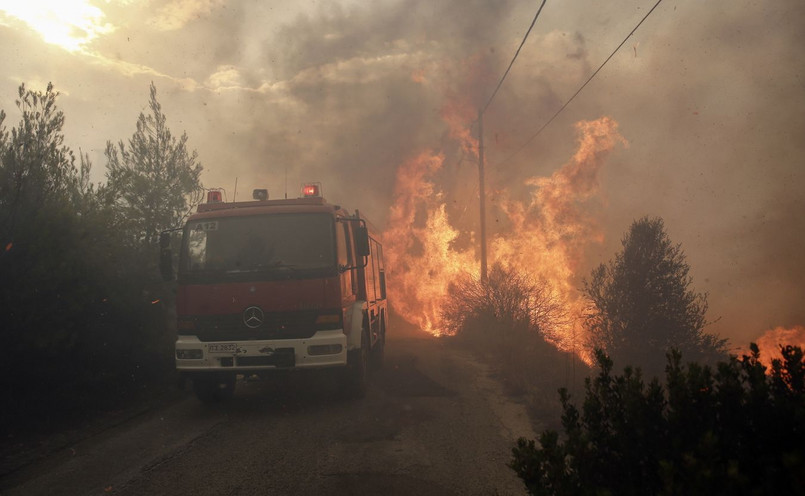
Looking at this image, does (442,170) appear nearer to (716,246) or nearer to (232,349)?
(232,349)

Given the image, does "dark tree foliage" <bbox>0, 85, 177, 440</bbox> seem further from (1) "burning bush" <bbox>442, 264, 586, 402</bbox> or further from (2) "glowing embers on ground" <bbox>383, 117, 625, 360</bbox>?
(2) "glowing embers on ground" <bbox>383, 117, 625, 360</bbox>

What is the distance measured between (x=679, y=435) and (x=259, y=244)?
652 cm

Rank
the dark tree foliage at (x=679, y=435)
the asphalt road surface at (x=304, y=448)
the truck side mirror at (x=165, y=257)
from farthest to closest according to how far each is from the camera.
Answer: the truck side mirror at (x=165, y=257) → the asphalt road surface at (x=304, y=448) → the dark tree foliage at (x=679, y=435)

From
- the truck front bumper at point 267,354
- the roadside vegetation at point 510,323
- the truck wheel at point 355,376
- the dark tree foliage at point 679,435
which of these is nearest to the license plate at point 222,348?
the truck front bumper at point 267,354

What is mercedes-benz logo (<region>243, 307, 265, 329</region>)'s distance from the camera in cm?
780

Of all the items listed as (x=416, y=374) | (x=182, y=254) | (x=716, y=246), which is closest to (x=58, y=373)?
(x=182, y=254)

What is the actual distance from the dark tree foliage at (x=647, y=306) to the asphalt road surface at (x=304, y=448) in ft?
43.6

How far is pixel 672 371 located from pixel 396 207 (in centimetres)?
2507

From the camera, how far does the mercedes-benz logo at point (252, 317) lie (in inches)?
307

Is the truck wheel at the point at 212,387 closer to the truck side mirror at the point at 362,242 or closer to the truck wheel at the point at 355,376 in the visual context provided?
the truck wheel at the point at 355,376

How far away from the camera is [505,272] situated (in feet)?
59.8

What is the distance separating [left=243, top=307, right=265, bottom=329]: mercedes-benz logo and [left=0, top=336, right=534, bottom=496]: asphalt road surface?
134cm

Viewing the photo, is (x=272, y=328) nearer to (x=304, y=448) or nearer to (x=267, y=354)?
(x=267, y=354)

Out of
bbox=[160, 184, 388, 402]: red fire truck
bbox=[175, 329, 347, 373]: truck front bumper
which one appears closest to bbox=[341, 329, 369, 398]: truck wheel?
bbox=[160, 184, 388, 402]: red fire truck
